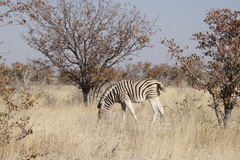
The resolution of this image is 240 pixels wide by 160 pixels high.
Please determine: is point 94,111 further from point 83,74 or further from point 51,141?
point 51,141

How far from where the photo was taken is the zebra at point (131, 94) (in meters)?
10.6

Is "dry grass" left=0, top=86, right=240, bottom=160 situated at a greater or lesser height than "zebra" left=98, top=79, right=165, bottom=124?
lesser

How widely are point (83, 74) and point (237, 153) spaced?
8415 millimetres

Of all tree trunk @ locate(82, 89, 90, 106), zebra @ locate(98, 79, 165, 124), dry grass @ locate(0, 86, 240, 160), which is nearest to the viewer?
dry grass @ locate(0, 86, 240, 160)

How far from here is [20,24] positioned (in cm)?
714

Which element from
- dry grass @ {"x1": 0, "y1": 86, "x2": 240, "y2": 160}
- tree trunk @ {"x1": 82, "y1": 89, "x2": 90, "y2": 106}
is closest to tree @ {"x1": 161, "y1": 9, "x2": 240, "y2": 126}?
dry grass @ {"x1": 0, "y1": 86, "x2": 240, "y2": 160}

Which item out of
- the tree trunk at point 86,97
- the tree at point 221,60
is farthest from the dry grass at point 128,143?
the tree trunk at point 86,97

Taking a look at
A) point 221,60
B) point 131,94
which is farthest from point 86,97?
point 221,60

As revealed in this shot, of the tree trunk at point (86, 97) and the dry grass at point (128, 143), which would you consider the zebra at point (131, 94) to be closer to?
the dry grass at point (128, 143)

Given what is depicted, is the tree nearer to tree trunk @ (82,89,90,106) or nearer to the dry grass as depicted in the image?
the dry grass

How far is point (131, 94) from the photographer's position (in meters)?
10.8

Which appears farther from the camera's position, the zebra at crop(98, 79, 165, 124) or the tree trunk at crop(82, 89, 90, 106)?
the tree trunk at crop(82, 89, 90, 106)

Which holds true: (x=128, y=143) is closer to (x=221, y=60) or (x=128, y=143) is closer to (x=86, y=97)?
(x=221, y=60)

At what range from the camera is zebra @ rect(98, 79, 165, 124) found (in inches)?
416
